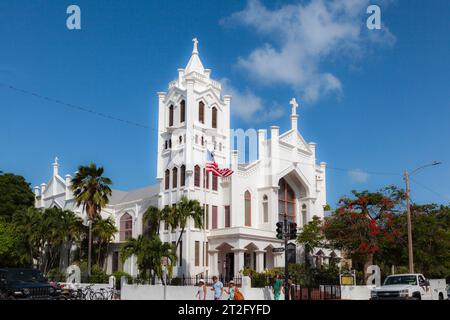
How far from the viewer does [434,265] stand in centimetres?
4916

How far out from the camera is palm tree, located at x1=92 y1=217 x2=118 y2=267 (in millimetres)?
54562

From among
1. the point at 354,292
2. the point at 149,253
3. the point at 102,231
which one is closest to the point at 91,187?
the point at 102,231

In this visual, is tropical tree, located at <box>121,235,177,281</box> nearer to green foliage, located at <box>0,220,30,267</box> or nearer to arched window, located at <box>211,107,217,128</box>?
arched window, located at <box>211,107,217,128</box>

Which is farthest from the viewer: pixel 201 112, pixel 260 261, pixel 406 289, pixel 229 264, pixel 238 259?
pixel 201 112

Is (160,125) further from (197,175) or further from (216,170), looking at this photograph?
(216,170)

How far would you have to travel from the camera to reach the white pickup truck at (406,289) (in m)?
27.0

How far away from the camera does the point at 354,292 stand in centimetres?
3841

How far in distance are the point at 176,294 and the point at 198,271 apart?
49.7ft

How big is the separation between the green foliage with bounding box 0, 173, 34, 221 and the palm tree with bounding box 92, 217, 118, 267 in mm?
12519

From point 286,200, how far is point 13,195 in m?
31.4

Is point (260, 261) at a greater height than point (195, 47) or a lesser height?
lesser

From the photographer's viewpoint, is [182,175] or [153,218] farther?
[153,218]
